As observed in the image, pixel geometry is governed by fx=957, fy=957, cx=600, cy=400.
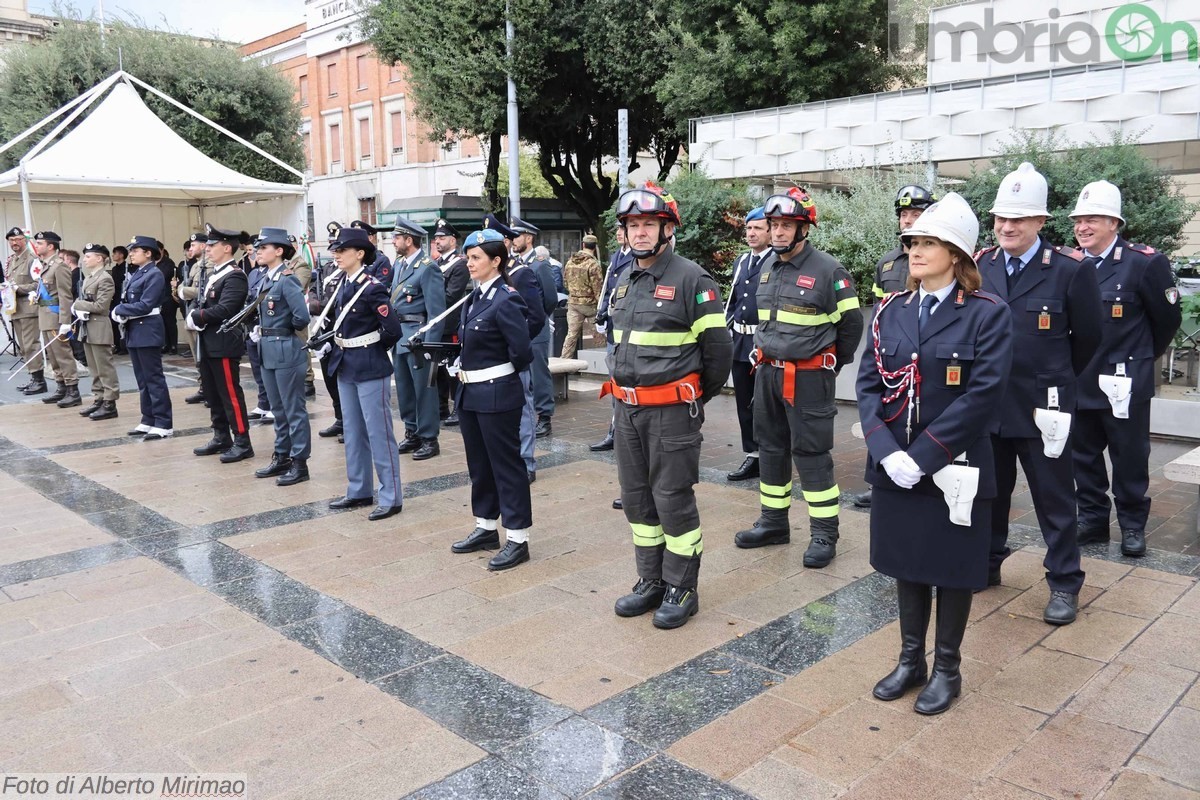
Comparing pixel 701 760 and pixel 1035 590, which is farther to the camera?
pixel 1035 590

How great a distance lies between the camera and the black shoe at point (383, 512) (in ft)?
21.0

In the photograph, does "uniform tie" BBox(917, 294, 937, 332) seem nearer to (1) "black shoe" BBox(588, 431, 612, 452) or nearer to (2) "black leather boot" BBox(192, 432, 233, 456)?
(1) "black shoe" BBox(588, 431, 612, 452)

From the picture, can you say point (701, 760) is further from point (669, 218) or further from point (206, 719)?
point (669, 218)

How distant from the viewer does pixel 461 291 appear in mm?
7727

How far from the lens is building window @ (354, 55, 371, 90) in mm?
41156

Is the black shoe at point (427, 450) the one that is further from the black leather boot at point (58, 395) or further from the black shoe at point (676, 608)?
the black leather boot at point (58, 395)

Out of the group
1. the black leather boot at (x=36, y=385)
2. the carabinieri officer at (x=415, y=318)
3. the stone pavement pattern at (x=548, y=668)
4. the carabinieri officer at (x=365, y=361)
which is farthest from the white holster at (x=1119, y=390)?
the black leather boot at (x=36, y=385)

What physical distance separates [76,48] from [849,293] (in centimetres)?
2462

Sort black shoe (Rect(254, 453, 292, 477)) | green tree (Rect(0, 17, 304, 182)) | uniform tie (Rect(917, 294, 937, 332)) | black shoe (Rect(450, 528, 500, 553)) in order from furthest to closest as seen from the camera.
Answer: green tree (Rect(0, 17, 304, 182))
black shoe (Rect(254, 453, 292, 477))
black shoe (Rect(450, 528, 500, 553))
uniform tie (Rect(917, 294, 937, 332))

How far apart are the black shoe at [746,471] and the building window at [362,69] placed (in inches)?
1507

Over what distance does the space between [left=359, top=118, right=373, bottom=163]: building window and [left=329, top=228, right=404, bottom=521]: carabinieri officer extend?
38001mm

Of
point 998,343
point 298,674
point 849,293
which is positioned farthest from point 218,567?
point 998,343

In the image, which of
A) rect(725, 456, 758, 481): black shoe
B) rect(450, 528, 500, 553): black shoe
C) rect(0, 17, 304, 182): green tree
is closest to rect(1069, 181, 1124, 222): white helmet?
rect(725, 456, 758, 481): black shoe

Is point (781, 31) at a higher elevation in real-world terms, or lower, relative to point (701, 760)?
higher
